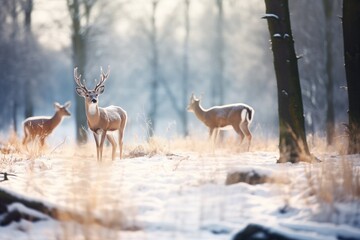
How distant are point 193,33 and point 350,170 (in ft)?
93.4

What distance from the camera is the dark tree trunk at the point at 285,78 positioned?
8.15 m

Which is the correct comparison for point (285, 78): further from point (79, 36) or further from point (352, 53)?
point (79, 36)

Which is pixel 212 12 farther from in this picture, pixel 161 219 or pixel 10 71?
pixel 161 219

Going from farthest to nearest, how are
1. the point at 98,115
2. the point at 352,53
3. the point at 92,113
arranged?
the point at 98,115
the point at 92,113
the point at 352,53

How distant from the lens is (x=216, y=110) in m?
14.1

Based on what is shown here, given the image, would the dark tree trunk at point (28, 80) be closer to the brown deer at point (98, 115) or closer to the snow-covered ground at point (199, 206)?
the brown deer at point (98, 115)

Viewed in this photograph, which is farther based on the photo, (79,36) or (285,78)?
(79,36)

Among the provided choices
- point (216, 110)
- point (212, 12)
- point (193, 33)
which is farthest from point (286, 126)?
point (193, 33)

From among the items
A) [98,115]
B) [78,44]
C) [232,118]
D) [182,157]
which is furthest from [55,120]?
[78,44]

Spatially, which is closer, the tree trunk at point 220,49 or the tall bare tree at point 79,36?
the tall bare tree at point 79,36

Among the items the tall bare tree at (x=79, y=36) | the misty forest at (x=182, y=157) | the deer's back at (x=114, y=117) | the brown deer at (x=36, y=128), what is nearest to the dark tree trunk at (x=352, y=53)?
the misty forest at (x=182, y=157)

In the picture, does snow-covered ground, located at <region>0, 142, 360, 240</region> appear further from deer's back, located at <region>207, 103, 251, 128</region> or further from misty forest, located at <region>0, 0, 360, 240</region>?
deer's back, located at <region>207, 103, 251, 128</region>

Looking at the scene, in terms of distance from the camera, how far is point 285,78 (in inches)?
324

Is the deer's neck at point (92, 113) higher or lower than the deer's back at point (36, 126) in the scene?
higher
